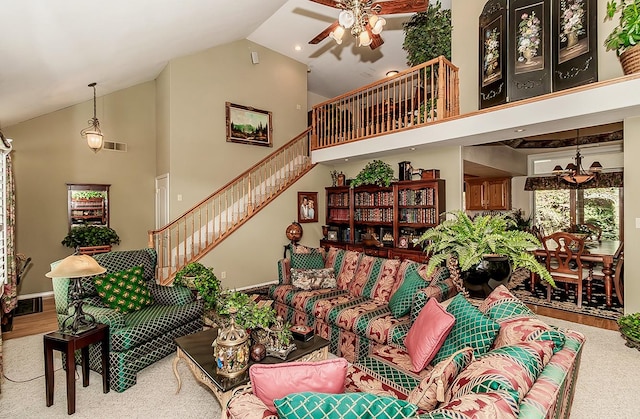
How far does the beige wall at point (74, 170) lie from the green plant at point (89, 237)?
1.32ft

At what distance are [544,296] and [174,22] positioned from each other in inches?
272

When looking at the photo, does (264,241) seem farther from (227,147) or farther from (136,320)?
(136,320)

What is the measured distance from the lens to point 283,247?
6.62 metres

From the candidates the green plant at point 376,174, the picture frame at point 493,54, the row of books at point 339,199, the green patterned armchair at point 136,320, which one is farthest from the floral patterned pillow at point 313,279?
the picture frame at point 493,54

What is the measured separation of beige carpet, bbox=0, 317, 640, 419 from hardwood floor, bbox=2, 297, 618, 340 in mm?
740

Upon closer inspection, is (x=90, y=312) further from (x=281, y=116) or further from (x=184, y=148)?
(x=281, y=116)

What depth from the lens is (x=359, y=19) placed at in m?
3.23

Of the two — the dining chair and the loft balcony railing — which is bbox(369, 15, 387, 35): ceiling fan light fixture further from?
the dining chair

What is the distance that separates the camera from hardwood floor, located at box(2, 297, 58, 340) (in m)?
3.89

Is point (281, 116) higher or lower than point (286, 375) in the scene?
higher

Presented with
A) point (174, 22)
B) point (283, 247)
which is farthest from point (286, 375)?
point (283, 247)

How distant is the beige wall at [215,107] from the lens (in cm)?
602

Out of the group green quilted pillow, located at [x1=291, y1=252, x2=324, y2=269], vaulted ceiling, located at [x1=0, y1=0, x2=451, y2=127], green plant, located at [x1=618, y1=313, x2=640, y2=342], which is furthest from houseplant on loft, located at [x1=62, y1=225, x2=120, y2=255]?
green plant, located at [x1=618, y1=313, x2=640, y2=342]

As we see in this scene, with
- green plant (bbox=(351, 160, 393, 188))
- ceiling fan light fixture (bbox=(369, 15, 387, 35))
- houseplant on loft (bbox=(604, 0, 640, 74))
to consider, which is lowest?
green plant (bbox=(351, 160, 393, 188))
